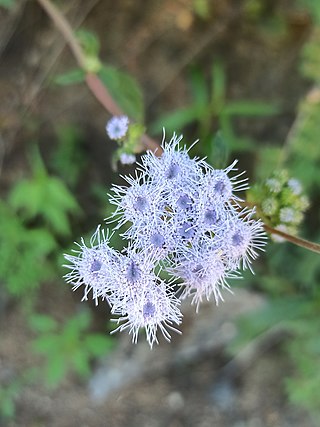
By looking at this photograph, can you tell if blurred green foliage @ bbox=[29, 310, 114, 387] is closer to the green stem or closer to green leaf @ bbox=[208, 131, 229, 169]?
the green stem

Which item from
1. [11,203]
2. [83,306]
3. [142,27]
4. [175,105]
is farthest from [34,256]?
[142,27]

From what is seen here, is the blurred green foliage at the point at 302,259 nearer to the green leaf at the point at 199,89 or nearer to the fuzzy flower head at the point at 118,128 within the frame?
the green leaf at the point at 199,89

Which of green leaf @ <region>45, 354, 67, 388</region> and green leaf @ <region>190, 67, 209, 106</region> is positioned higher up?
green leaf @ <region>190, 67, 209, 106</region>

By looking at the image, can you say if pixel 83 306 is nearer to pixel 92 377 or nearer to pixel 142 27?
pixel 92 377

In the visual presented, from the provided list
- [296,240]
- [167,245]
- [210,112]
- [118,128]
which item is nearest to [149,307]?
[167,245]

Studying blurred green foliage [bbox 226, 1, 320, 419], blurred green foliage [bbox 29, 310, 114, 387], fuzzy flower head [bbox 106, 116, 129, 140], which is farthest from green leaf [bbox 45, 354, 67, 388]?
fuzzy flower head [bbox 106, 116, 129, 140]

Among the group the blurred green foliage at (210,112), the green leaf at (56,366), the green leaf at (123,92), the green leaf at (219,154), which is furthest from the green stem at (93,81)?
the green leaf at (56,366)
